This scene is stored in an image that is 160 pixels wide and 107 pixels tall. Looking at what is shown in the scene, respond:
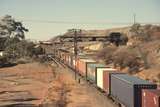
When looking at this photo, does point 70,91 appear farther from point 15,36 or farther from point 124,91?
point 15,36

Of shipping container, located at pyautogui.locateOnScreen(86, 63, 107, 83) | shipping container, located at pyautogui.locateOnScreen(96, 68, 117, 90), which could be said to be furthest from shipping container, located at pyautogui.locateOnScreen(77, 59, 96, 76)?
shipping container, located at pyautogui.locateOnScreen(96, 68, 117, 90)

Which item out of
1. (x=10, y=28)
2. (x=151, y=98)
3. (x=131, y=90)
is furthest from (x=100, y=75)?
(x=10, y=28)

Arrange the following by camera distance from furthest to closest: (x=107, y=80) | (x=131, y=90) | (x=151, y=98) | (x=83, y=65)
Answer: (x=83, y=65)
(x=107, y=80)
(x=131, y=90)
(x=151, y=98)

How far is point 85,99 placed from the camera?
1881 inches

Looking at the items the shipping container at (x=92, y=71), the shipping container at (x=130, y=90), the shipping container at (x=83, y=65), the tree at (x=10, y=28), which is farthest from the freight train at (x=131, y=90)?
the tree at (x=10, y=28)

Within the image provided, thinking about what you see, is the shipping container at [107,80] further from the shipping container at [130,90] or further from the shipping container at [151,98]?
the shipping container at [151,98]

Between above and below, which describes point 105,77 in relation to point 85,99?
above

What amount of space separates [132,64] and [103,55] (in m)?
43.7

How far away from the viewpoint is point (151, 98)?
80.1 feet

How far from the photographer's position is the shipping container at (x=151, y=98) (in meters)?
23.3

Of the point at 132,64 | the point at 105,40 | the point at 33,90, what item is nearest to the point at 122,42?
the point at 105,40

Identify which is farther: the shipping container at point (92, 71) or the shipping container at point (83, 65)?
the shipping container at point (83, 65)

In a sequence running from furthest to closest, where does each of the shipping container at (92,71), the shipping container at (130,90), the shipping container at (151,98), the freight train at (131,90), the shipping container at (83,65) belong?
the shipping container at (83,65), the shipping container at (92,71), the shipping container at (130,90), the freight train at (131,90), the shipping container at (151,98)

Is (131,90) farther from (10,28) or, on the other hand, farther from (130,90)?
(10,28)
